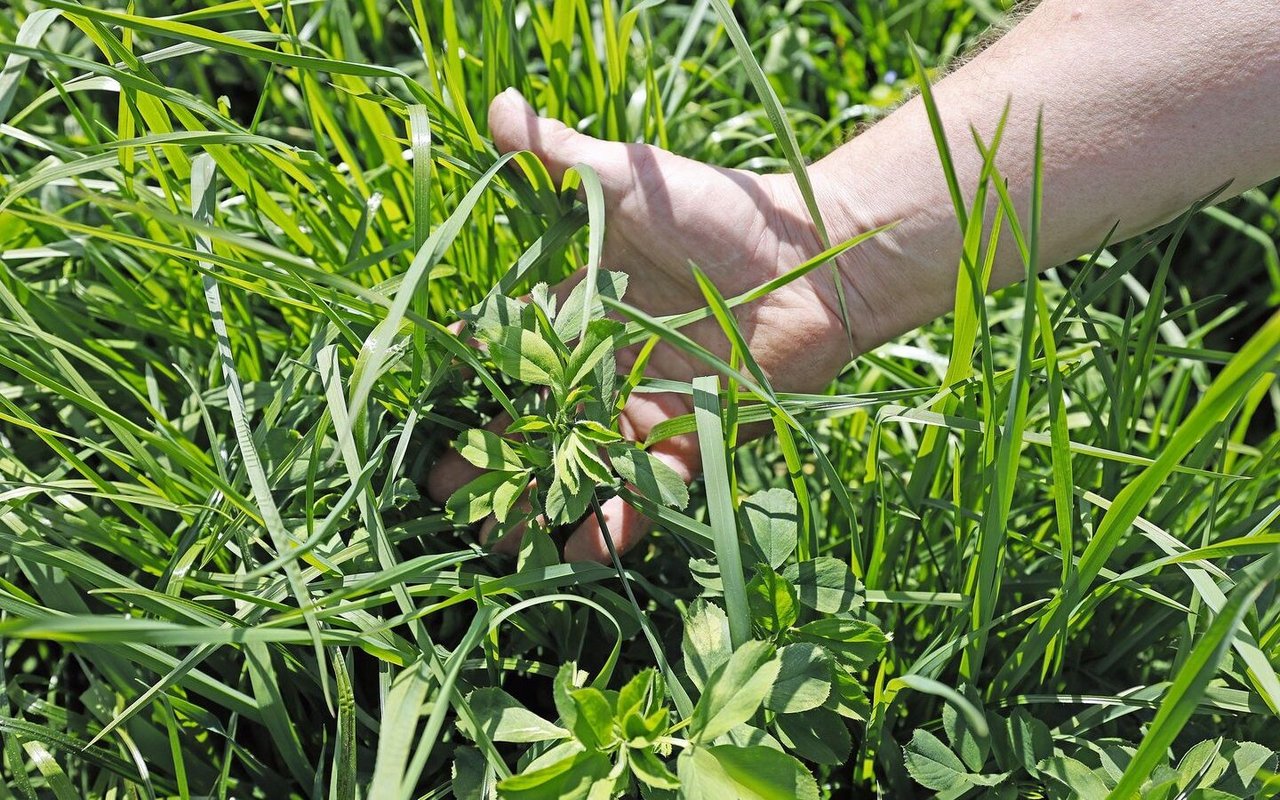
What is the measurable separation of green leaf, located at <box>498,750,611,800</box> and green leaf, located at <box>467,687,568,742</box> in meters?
0.05

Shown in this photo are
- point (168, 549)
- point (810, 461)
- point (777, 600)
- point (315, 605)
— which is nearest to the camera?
point (315, 605)

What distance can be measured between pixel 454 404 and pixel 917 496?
0.57 metres

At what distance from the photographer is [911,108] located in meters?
1.29

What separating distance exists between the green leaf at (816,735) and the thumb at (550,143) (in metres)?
0.70

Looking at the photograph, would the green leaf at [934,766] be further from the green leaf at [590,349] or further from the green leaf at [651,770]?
the green leaf at [590,349]

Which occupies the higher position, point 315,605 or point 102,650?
point 315,605

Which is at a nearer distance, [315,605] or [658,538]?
[315,605]

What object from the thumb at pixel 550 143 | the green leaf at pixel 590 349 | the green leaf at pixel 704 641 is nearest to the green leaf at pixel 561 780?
the green leaf at pixel 704 641

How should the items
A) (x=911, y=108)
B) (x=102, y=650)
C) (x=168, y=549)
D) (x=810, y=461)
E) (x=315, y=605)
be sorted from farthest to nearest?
(x=810, y=461)
(x=911, y=108)
(x=168, y=549)
(x=102, y=650)
(x=315, y=605)

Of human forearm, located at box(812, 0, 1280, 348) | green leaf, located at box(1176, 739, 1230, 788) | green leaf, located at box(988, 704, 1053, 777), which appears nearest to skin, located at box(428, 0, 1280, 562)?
human forearm, located at box(812, 0, 1280, 348)

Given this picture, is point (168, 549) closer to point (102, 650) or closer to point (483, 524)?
point (102, 650)

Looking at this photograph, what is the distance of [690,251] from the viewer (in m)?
1.24

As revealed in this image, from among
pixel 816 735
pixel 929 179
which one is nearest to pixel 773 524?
pixel 816 735

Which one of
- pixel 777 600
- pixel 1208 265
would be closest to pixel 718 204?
pixel 777 600
